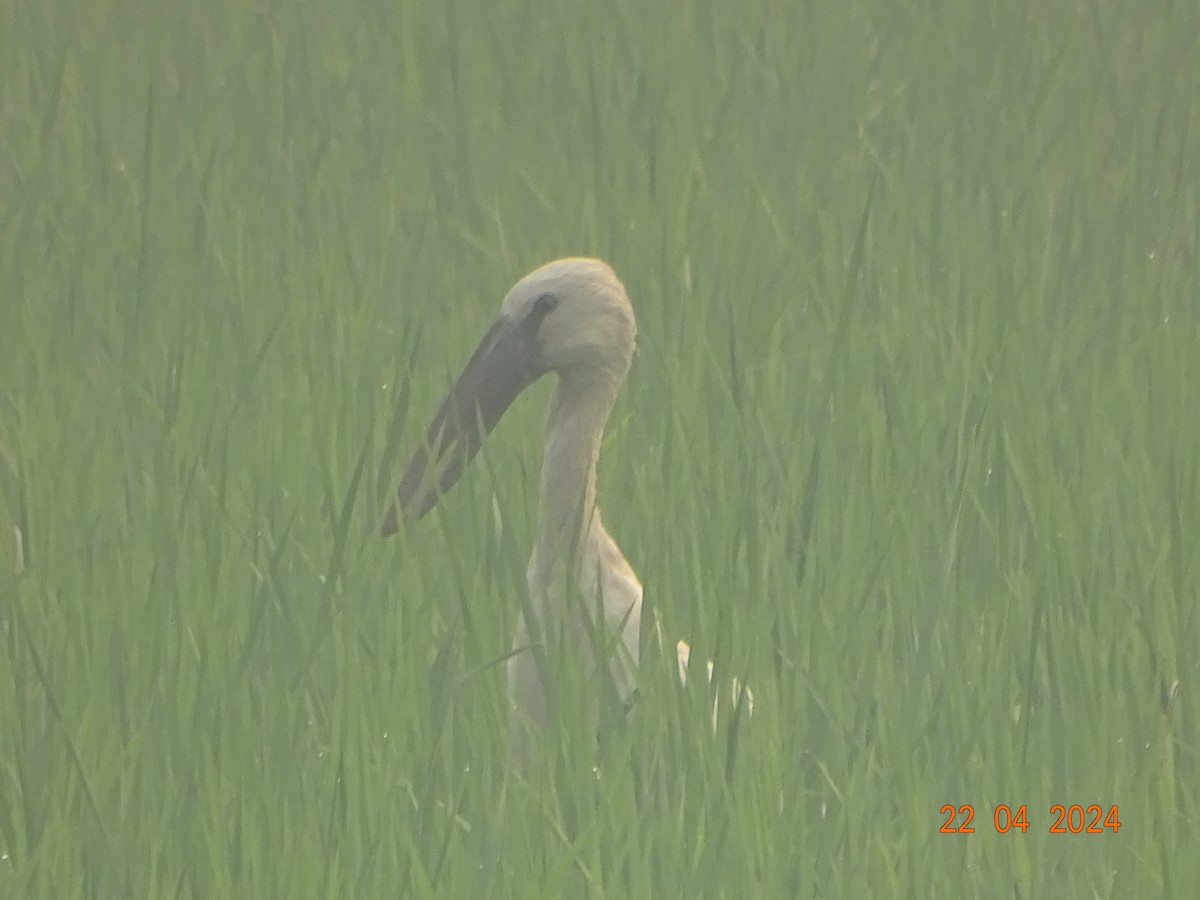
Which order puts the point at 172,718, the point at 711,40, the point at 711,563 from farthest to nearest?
the point at 711,40
the point at 711,563
the point at 172,718

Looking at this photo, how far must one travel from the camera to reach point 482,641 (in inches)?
83.6

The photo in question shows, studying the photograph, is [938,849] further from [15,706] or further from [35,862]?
[15,706]

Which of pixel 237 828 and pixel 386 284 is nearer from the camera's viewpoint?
pixel 237 828

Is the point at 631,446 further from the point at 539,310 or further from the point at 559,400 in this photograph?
the point at 539,310

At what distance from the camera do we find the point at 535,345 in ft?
7.61

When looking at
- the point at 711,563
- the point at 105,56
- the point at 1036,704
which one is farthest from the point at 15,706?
the point at 105,56

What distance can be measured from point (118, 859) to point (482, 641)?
1.83 ft

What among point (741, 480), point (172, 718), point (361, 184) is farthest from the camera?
point (361, 184)

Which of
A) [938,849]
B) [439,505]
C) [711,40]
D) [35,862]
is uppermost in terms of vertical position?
[711,40]
